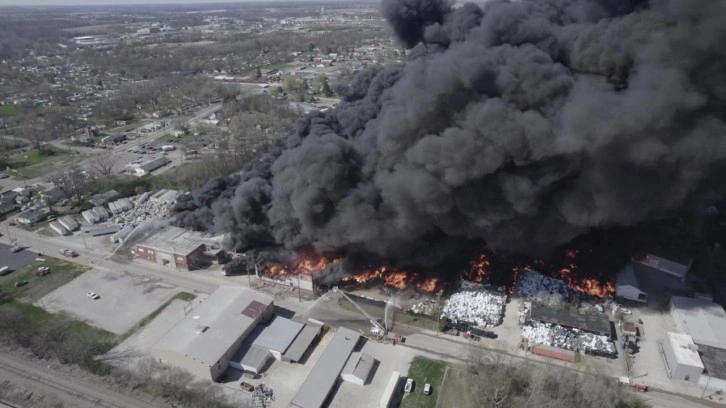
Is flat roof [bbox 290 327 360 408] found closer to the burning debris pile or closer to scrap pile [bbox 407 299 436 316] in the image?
scrap pile [bbox 407 299 436 316]

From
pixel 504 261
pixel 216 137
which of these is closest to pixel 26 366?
pixel 504 261

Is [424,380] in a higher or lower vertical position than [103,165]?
lower

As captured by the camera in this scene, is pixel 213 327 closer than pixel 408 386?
No

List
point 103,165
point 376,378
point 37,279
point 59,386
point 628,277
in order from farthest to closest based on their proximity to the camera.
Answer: point 103,165
point 37,279
point 628,277
point 376,378
point 59,386

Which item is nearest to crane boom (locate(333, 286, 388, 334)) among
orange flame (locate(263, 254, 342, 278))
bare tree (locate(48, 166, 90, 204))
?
orange flame (locate(263, 254, 342, 278))

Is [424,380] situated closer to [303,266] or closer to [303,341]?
[303,341]

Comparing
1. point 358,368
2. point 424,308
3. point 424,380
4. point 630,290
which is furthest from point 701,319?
point 358,368
